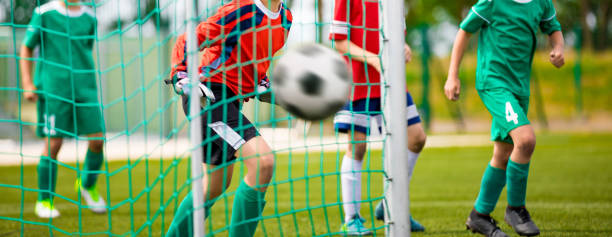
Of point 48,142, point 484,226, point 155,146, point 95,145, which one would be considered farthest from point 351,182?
point 155,146

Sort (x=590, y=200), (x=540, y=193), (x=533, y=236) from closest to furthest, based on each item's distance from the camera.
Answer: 1. (x=533, y=236)
2. (x=590, y=200)
3. (x=540, y=193)

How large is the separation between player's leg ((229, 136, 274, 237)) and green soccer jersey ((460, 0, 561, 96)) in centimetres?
136

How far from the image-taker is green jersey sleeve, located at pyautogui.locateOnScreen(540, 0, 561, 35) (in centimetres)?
320

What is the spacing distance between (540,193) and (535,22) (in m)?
2.11

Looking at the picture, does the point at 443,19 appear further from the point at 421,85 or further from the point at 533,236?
the point at 533,236

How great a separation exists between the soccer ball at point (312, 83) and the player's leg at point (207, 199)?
1.52ft

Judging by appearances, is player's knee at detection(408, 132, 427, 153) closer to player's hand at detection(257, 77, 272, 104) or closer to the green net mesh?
the green net mesh

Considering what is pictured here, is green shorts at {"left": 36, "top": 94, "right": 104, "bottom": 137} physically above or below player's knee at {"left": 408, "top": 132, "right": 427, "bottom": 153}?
above

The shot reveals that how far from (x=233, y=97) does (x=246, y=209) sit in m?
0.48

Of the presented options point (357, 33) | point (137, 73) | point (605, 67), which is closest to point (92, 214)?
point (357, 33)

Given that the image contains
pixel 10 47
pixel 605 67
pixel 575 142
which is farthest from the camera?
pixel 605 67

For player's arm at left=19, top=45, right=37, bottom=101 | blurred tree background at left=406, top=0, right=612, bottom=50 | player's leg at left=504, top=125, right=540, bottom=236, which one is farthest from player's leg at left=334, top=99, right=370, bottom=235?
blurred tree background at left=406, top=0, right=612, bottom=50

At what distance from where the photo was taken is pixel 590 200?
14.0 feet

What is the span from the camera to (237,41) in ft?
8.63
